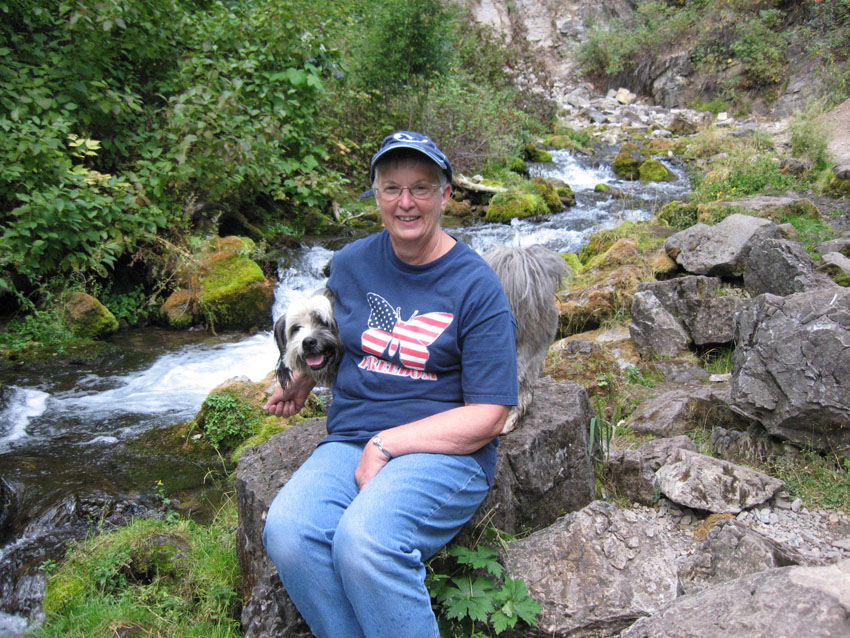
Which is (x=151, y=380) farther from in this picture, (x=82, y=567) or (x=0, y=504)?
(x=82, y=567)

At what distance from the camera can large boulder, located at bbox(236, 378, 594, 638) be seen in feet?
8.10

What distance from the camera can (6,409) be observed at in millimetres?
5332

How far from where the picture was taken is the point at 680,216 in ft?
28.2

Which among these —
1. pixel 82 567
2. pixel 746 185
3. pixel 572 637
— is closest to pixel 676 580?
pixel 572 637

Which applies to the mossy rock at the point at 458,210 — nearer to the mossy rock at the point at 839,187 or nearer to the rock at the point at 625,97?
the mossy rock at the point at 839,187

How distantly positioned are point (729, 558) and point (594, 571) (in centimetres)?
49

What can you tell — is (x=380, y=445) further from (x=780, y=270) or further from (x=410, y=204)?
(x=780, y=270)

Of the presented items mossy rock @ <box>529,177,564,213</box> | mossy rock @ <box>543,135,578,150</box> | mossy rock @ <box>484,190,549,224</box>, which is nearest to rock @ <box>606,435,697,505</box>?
mossy rock @ <box>484,190,549,224</box>

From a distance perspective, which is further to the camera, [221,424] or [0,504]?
[221,424]

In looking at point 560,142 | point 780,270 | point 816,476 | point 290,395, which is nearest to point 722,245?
point 780,270

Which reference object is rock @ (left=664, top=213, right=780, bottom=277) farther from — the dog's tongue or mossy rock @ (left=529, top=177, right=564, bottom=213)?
mossy rock @ (left=529, top=177, right=564, bottom=213)

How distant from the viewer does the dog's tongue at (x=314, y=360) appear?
2.40m

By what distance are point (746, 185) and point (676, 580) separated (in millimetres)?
8650

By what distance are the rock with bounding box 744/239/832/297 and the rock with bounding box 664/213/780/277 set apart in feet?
1.33
